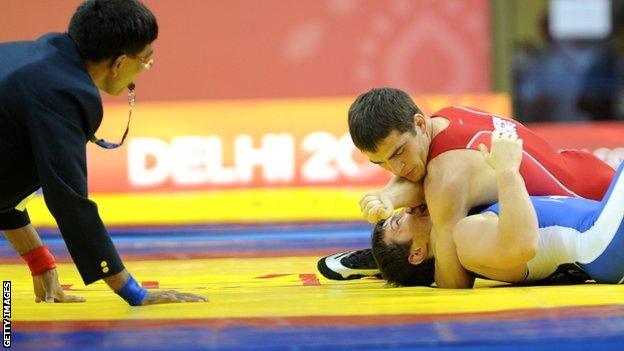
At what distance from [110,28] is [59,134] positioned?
1.08 feet

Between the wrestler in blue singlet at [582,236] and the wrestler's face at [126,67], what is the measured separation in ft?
3.80

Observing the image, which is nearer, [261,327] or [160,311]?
[261,327]

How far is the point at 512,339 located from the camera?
7.68 feet

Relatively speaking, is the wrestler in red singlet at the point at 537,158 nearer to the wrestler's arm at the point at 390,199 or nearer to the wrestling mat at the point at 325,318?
the wrestler's arm at the point at 390,199

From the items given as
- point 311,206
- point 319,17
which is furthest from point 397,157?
point 319,17

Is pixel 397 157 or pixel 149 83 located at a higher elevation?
pixel 397 157

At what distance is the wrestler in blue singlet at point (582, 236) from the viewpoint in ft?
10.5

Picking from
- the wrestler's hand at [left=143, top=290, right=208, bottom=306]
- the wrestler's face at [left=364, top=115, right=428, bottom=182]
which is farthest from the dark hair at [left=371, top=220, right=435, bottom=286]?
the wrestler's hand at [left=143, top=290, right=208, bottom=306]

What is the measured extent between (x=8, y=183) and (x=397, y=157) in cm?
118

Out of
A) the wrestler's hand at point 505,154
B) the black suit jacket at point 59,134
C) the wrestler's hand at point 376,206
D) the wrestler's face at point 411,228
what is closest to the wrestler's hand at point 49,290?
the black suit jacket at point 59,134

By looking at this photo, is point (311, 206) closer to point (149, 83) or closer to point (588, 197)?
point (149, 83)

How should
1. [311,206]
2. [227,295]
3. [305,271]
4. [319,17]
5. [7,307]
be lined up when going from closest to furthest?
[7,307] < [227,295] < [305,271] < [311,206] < [319,17]

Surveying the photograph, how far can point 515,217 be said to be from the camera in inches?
119

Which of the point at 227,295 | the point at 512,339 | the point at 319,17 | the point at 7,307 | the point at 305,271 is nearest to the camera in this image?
the point at 512,339
